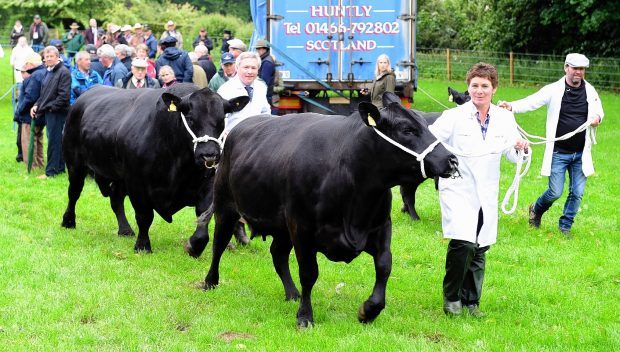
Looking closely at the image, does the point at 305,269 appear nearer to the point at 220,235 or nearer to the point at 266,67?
the point at 220,235

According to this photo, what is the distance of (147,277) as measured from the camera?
359 inches

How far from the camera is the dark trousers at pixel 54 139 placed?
15906mm

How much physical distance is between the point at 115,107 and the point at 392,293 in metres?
4.39

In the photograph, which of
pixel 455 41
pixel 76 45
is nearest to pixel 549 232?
pixel 76 45

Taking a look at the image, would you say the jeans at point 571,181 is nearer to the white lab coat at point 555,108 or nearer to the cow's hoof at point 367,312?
the white lab coat at point 555,108

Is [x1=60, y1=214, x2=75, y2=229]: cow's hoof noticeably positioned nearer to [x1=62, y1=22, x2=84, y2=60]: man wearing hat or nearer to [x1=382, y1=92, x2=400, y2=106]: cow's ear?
[x1=382, y1=92, x2=400, y2=106]: cow's ear

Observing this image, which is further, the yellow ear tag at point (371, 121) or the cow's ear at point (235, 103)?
the cow's ear at point (235, 103)

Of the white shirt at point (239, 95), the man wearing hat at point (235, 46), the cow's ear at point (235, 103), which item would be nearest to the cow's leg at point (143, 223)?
the white shirt at point (239, 95)

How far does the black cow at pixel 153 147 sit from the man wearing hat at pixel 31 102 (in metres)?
4.90

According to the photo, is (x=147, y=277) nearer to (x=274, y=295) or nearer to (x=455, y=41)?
(x=274, y=295)

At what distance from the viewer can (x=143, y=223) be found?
405 inches

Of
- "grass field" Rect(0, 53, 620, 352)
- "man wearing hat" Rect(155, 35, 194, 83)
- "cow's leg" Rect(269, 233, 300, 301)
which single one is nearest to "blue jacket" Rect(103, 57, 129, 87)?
"man wearing hat" Rect(155, 35, 194, 83)

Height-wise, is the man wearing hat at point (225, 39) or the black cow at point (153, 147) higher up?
the man wearing hat at point (225, 39)

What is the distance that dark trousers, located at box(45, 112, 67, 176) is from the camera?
1591 cm
